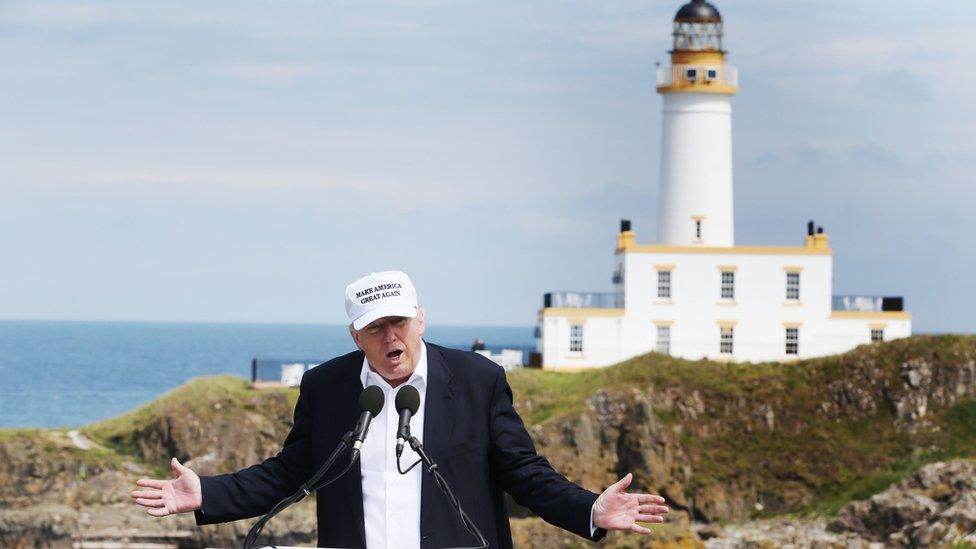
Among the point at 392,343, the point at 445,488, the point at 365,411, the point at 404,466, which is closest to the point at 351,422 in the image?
the point at 404,466

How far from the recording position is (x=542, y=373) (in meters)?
47.6

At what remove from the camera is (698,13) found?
52.2 metres

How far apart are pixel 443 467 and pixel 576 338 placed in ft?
141

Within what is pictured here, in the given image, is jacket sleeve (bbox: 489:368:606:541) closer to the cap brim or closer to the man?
the man

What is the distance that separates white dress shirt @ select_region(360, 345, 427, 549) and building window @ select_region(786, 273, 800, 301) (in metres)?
44.7

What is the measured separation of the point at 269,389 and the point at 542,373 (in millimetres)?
7609

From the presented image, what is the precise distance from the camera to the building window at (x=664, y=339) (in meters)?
49.8

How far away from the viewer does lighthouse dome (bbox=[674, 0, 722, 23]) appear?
52.1 meters

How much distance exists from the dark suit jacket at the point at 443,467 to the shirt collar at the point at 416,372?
0.08 feet

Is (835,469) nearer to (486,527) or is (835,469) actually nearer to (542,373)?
(542,373)

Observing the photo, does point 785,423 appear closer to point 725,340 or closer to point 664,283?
point 725,340

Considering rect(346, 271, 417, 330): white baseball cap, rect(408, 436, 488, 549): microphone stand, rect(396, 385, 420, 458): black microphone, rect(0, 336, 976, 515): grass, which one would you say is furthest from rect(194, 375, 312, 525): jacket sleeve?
rect(0, 336, 976, 515): grass

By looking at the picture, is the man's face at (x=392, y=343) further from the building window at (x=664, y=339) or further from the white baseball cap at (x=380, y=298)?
the building window at (x=664, y=339)

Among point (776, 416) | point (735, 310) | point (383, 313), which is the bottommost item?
point (383, 313)
